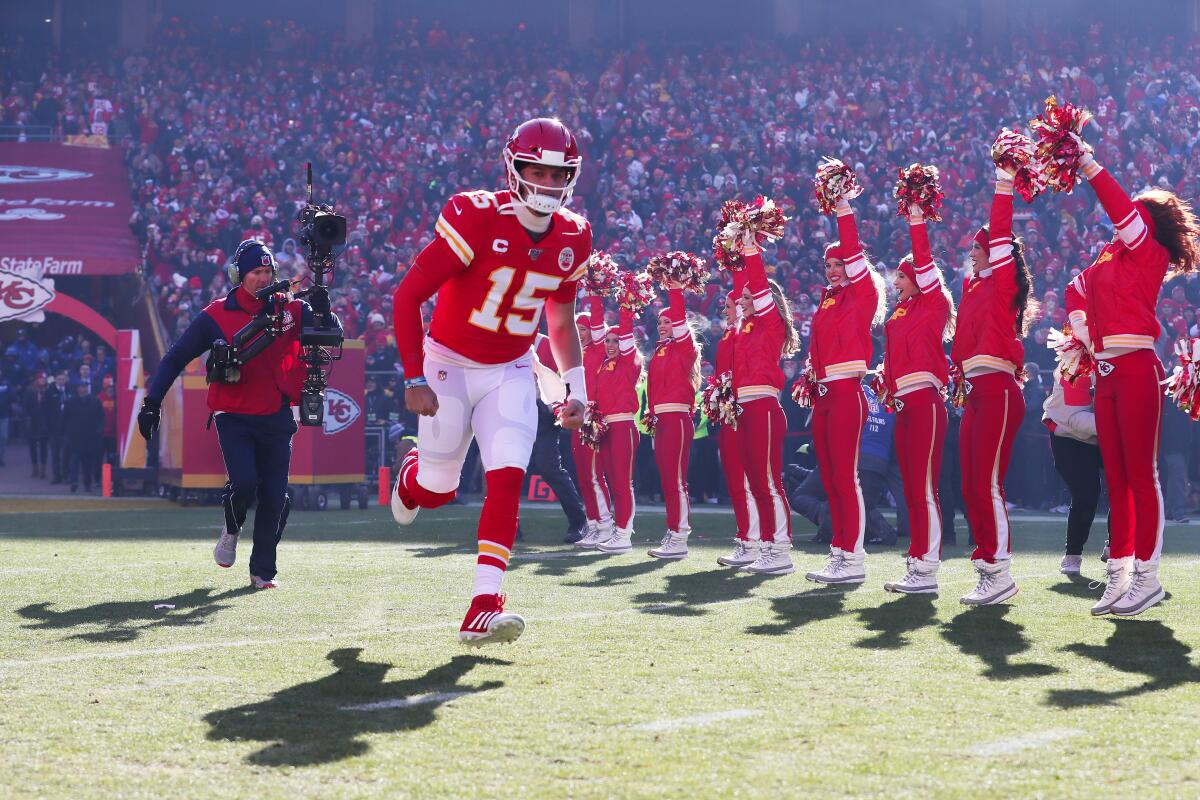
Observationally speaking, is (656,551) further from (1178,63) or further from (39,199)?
(1178,63)

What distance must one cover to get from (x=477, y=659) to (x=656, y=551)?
604 centimetres

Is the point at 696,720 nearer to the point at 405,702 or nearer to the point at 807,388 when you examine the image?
the point at 405,702

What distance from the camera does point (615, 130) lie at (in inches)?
1264

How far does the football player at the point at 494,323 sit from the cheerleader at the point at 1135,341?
2695mm

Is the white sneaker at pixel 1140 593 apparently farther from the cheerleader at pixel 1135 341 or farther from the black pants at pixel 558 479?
the black pants at pixel 558 479

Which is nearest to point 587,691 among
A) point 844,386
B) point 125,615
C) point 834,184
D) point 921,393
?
point 125,615

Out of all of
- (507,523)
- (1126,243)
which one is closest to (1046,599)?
(1126,243)

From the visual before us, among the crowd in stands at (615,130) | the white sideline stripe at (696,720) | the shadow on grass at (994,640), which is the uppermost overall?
the crowd in stands at (615,130)

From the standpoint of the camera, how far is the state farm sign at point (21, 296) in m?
25.6

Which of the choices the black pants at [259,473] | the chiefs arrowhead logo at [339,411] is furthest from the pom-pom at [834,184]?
the chiefs arrowhead logo at [339,411]

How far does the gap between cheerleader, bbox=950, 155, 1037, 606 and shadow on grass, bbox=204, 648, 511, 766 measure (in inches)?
139

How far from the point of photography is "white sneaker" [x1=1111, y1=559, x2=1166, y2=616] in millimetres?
7488

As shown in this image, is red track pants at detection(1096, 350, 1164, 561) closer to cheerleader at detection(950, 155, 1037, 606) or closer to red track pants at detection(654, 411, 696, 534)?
cheerleader at detection(950, 155, 1037, 606)

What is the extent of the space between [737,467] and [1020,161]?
14.2 ft
